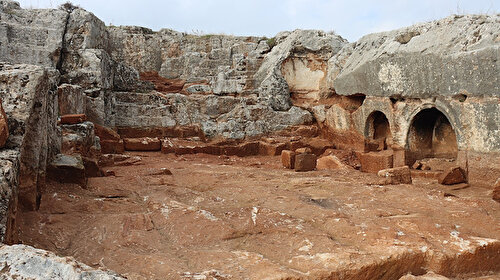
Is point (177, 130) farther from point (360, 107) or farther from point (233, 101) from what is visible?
point (360, 107)

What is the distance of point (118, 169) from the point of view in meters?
7.54

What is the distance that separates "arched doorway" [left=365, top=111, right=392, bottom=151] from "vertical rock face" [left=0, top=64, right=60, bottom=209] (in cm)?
752

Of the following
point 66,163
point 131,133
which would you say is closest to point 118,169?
point 66,163

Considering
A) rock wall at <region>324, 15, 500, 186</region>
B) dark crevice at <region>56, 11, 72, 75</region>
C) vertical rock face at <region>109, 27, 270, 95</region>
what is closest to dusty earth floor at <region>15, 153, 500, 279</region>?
rock wall at <region>324, 15, 500, 186</region>

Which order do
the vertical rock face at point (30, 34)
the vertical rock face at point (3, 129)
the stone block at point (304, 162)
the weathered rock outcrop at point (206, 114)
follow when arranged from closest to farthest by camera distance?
the vertical rock face at point (3, 129), the stone block at point (304, 162), the vertical rock face at point (30, 34), the weathered rock outcrop at point (206, 114)

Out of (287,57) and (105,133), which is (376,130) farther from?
(105,133)

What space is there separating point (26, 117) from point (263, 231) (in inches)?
86.7

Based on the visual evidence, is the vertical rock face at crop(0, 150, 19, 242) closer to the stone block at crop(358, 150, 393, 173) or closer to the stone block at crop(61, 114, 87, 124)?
the stone block at crop(61, 114, 87, 124)

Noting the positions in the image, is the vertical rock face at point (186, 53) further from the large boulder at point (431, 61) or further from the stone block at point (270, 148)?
the large boulder at point (431, 61)

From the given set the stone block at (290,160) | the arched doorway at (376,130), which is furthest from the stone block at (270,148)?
the arched doorway at (376,130)

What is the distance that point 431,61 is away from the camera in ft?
25.1

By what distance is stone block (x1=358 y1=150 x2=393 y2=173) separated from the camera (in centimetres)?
831

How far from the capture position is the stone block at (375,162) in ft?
27.3

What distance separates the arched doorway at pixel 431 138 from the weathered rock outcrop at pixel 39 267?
26.4ft
